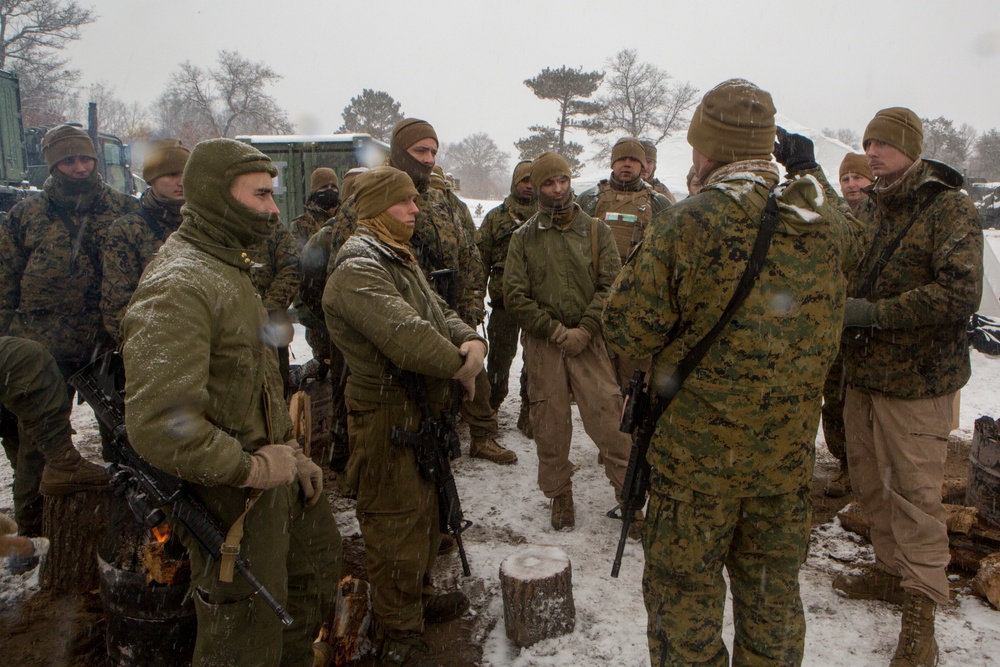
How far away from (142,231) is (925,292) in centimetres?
431

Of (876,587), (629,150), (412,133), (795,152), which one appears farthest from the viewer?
(629,150)

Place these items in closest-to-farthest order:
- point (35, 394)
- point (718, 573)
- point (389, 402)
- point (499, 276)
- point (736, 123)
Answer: point (736, 123)
point (718, 573)
point (389, 402)
point (35, 394)
point (499, 276)

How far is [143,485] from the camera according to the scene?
215cm

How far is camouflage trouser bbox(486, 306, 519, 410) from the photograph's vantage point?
216 inches

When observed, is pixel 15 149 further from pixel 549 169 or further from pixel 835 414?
pixel 835 414

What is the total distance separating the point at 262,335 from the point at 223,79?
124ft

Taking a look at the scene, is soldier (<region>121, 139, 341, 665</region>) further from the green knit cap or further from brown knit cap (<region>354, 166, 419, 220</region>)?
brown knit cap (<region>354, 166, 419, 220</region>)

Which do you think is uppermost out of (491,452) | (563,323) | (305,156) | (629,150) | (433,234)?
(305,156)

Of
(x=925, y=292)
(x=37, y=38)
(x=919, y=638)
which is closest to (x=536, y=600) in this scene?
(x=919, y=638)

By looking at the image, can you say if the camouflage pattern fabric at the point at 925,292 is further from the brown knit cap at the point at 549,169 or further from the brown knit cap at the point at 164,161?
the brown knit cap at the point at 164,161

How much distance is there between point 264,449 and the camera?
6.63 ft

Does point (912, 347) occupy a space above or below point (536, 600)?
above

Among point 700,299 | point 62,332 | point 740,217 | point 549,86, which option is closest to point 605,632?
point 700,299

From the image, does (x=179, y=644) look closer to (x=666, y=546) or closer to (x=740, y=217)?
(x=666, y=546)
